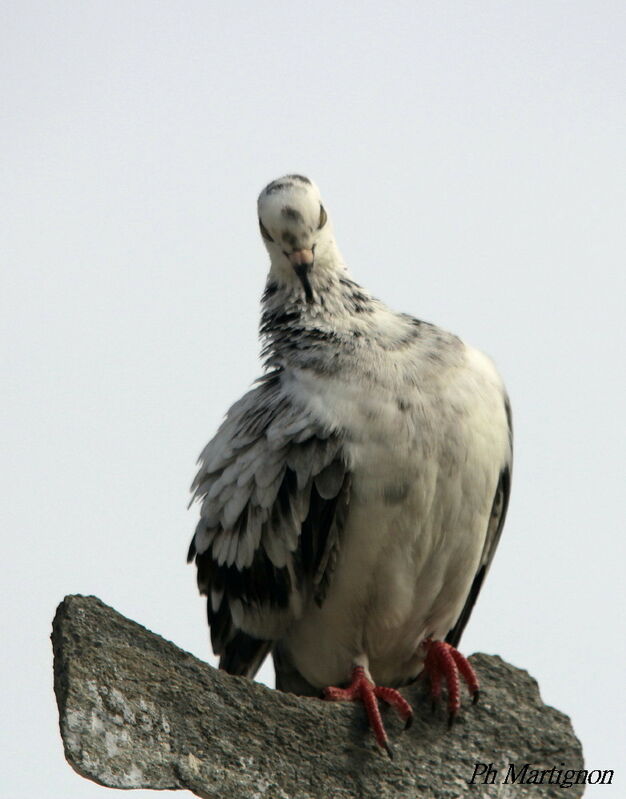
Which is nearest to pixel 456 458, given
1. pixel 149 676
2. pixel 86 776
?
pixel 149 676

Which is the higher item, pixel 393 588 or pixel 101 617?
pixel 393 588

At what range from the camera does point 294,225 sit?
28.3 feet

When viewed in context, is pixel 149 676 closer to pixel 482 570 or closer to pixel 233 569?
pixel 233 569

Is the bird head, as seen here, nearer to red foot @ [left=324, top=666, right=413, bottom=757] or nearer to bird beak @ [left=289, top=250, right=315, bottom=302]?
bird beak @ [left=289, top=250, right=315, bottom=302]

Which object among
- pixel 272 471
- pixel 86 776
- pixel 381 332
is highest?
pixel 381 332

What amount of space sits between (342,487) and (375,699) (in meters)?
1.23

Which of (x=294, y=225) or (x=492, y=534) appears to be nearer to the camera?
(x=294, y=225)

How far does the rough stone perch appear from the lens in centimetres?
616

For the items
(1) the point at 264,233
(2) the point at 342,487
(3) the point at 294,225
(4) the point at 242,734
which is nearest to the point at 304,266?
(3) the point at 294,225

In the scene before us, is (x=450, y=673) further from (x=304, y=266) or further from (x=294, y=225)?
(x=294, y=225)

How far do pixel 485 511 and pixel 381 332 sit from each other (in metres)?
1.15

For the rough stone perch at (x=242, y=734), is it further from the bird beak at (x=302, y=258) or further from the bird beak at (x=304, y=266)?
the bird beak at (x=302, y=258)

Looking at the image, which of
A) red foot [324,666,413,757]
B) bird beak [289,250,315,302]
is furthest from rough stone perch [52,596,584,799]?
bird beak [289,250,315,302]

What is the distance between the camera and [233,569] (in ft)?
27.7
